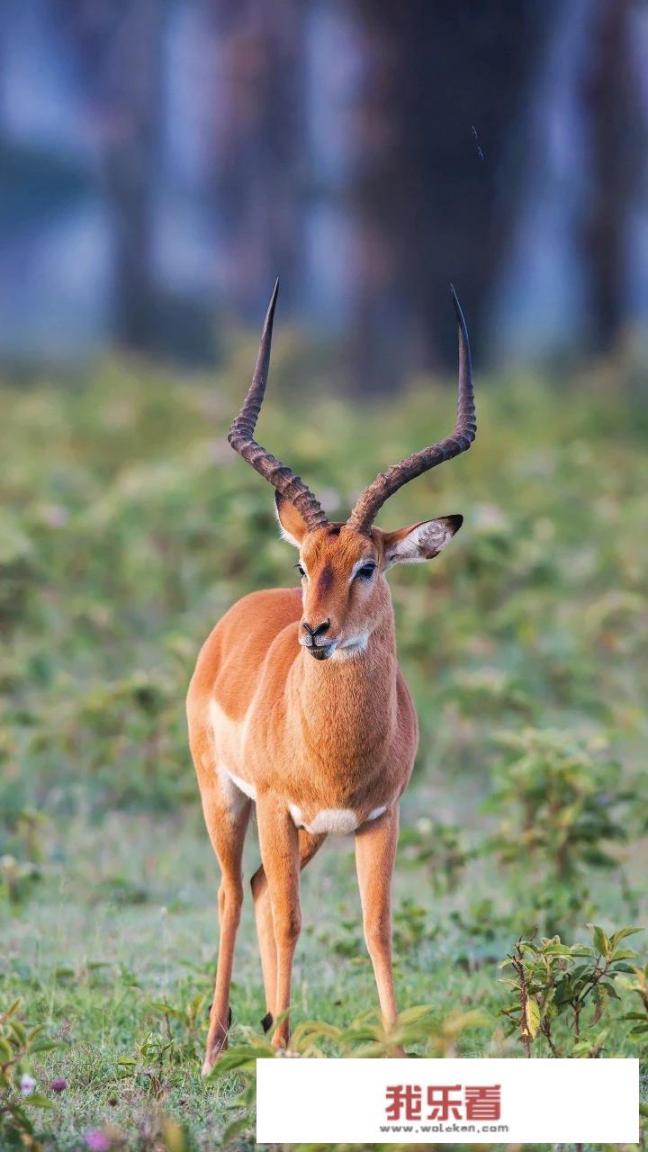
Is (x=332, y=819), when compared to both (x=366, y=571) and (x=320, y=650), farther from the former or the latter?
(x=366, y=571)

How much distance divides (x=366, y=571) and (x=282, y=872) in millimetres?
813

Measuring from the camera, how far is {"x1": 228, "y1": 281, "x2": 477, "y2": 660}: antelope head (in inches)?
162

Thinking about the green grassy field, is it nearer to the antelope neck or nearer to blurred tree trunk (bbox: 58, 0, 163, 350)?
the antelope neck

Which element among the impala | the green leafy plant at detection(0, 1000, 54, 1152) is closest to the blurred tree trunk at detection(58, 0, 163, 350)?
the impala

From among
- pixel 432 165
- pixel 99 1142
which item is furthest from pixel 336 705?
pixel 432 165

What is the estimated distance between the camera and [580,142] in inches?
727

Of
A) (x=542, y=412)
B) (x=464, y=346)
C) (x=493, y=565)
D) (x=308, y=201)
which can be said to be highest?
(x=308, y=201)

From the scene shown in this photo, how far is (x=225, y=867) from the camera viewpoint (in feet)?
16.4

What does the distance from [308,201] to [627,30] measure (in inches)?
144

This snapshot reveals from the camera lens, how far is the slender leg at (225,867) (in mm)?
4934

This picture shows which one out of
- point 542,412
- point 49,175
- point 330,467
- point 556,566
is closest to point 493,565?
point 556,566

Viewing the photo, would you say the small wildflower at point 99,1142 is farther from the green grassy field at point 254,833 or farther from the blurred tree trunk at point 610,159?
the blurred tree trunk at point 610,159

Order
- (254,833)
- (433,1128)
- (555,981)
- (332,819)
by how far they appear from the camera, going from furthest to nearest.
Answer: (254,833)
(555,981)
(332,819)
(433,1128)

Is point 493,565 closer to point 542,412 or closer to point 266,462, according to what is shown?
point 266,462
